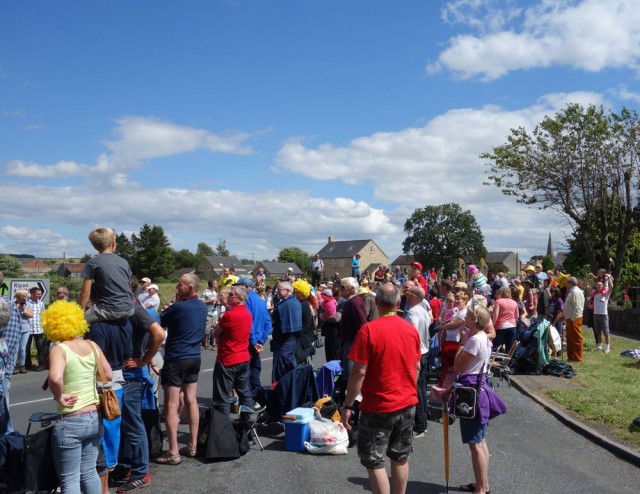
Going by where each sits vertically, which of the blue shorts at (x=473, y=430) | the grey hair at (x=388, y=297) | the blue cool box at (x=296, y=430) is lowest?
the blue cool box at (x=296, y=430)

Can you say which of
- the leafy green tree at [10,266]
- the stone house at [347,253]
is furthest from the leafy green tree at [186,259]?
the leafy green tree at [10,266]

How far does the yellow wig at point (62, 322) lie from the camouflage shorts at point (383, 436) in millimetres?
2211

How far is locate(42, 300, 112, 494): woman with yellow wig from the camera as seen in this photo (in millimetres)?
4031

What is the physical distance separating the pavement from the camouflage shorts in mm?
3408

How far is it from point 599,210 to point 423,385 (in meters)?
25.8

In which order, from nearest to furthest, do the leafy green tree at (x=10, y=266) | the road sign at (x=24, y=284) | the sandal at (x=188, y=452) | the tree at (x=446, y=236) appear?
1. the sandal at (x=188, y=452)
2. the road sign at (x=24, y=284)
3. the leafy green tree at (x=10, y=266)
4. the tree at (x=446, y=236)

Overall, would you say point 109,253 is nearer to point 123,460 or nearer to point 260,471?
point 123,460

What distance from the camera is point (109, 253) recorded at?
4.96 meters

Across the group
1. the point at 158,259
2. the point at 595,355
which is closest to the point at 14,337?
the point at 595,355

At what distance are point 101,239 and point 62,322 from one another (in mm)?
1031

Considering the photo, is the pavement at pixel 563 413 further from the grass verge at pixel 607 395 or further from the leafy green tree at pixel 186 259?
Answer: the leafy green tree at pixel 186 259

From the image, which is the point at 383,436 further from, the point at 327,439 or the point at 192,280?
the point at 192,280

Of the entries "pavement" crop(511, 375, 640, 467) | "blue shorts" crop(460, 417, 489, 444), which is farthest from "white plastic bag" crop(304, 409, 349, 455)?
"pavement" crop(511, 375, 640, 467)

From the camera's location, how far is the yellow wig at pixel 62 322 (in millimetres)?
4113
